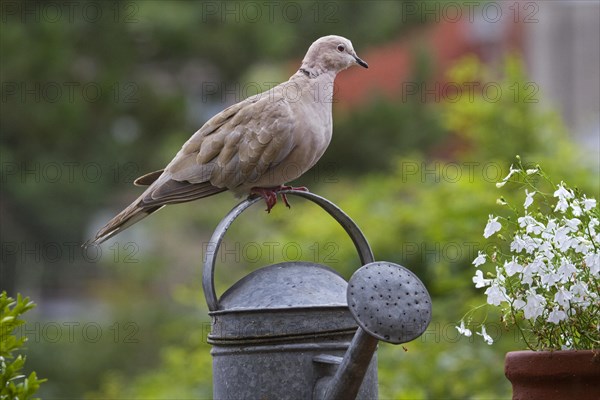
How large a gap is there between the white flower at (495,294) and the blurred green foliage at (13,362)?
1.05m

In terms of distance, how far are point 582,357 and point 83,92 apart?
996 cm

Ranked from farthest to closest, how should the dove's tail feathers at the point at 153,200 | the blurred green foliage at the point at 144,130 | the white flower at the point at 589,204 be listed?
the blurred green foliage at the point at 144,130 < the dove's tail feathers at the point at 153,200 < the white flower at the point at 589,204

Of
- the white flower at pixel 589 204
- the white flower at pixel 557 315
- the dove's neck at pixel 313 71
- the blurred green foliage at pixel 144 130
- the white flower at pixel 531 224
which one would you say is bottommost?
the blurred green foliage at pixel 144 130

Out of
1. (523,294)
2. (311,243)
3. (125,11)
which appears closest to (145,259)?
(125,11)

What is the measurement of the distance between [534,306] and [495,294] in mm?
93

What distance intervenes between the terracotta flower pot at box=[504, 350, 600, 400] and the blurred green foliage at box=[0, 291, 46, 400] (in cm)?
112

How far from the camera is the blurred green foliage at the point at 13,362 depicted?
2.21 meters

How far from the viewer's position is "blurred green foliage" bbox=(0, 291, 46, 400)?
7.26 ft

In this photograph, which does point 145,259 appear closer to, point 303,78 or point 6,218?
point 6,218

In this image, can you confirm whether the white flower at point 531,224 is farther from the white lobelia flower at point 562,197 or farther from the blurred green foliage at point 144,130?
the blurred green foliage at point 144,130

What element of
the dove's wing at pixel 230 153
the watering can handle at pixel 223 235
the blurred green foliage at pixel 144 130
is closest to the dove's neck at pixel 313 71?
the dove's wing at pixel 230 153

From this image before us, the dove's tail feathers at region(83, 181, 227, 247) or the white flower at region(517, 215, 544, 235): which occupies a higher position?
the white flower at region(517, 215, 544, 235)

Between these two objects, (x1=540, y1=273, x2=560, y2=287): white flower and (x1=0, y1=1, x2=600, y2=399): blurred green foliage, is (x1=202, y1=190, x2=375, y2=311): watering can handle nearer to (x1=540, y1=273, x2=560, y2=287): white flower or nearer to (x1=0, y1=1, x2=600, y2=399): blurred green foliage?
(x1=540, y1=273, x2=560, y2=287): white flower

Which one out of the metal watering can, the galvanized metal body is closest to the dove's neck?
the metal watering can
